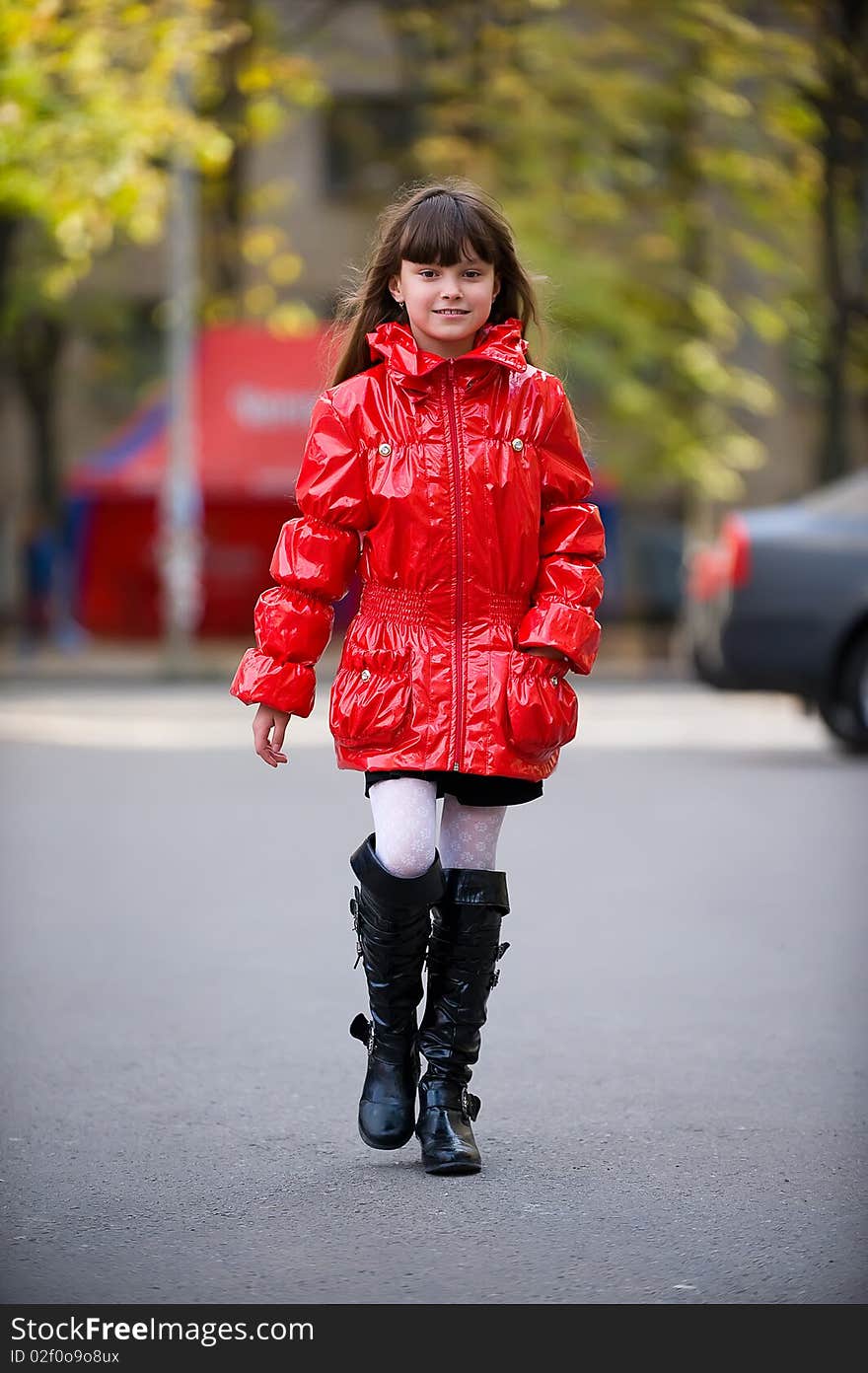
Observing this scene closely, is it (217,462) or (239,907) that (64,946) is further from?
(217,462)

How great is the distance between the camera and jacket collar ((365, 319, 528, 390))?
13.5 feet

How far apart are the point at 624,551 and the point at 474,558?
31.4 metres

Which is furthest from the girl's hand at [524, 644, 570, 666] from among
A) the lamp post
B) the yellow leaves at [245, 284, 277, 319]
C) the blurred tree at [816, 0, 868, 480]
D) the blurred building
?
the blurred building

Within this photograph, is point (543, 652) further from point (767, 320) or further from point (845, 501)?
point (767, 320)

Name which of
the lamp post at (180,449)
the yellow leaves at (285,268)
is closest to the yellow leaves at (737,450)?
the yellow leaves at (285,268)

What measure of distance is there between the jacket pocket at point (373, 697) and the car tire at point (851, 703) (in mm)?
8738

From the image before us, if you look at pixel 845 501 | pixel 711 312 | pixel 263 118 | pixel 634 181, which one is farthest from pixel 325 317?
pixel 845 501

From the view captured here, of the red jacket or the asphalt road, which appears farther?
the red jacket

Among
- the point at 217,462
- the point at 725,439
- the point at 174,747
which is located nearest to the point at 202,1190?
the point at 174,747

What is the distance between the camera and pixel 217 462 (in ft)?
90.9

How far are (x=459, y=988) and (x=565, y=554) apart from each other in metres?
0.79

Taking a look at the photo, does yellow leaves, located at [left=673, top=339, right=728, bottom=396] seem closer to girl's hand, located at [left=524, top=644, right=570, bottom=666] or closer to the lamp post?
the lamp post

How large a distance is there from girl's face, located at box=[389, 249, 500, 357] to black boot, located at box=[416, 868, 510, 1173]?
3.06ft

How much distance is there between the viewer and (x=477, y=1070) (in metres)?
5.15
